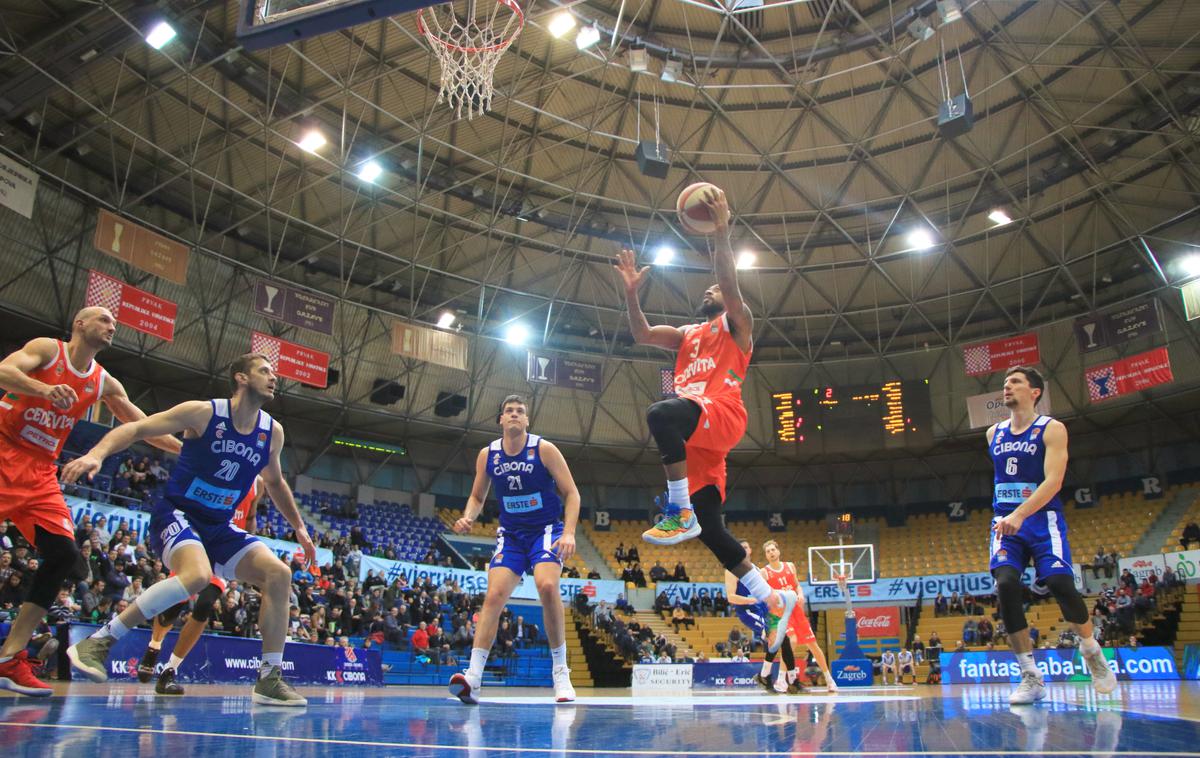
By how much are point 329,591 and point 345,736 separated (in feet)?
58.7

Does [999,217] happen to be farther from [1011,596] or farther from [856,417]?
[1011,596]

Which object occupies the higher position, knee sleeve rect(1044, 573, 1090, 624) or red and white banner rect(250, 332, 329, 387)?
red and white banner rect(250, 332, 329, 387)

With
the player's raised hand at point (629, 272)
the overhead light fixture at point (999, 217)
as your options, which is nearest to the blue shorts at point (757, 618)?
the player's raised hand at point (629, 272)

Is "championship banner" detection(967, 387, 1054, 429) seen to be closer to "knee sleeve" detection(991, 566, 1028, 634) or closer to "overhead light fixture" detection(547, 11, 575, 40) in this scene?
"overhead light fixture" detection(547, 11, 575, 40)

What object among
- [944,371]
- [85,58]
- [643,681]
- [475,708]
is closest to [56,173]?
[85,58]

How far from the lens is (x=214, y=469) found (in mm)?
5598

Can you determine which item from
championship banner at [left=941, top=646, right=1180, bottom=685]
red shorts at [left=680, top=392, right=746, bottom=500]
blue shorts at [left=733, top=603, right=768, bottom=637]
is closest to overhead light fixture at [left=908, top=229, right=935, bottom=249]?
championship banner at [left=941, top=646, right=1180, bottom=685]

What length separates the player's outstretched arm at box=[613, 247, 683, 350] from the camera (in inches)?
238

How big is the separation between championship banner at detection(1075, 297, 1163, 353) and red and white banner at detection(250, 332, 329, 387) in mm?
20969

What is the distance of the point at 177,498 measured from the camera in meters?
5.56

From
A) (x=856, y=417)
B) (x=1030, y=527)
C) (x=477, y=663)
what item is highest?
(x=856, y=417)

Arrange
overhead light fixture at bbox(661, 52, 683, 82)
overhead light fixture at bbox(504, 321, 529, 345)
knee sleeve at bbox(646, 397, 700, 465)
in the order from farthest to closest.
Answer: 1. overhead light fixture at bbox(504, 321, 529, 345)
2. overhead light fixture at bbox(661, 52, 683, 82)
3. knee sleeve at bbox(646, 397, 700, 465)

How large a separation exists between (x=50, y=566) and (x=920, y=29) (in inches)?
756

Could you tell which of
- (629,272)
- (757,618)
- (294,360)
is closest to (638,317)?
(629,272)
